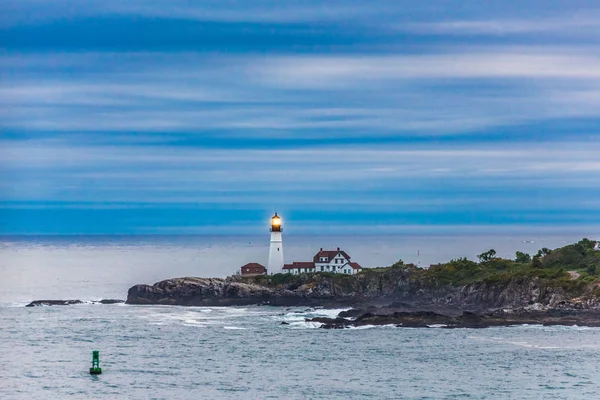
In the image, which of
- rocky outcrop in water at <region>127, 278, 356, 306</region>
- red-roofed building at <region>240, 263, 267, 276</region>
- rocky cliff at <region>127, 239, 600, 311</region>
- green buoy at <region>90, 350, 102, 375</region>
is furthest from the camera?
red-roofed building at <region>240, 263, 267, 276</region>

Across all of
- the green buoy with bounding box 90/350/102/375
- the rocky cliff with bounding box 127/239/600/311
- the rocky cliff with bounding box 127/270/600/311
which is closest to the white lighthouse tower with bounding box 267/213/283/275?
the rocky cliff with bounding box 127/239/600/311

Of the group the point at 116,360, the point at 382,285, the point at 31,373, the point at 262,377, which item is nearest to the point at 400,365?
the point at 262,377

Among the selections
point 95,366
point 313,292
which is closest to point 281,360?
point 95,366

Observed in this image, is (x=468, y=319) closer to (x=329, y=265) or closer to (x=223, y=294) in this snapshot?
(x=223, y=294)

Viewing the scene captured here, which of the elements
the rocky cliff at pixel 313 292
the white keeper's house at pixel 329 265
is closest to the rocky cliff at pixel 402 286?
the rocky cliff at pixel 313 292

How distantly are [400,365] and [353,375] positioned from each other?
4862 mm

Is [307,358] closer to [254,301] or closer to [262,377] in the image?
[262,377]

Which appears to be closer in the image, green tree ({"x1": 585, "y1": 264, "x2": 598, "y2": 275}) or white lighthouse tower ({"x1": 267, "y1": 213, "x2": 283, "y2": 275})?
green tree ({"x1": 585, "y1": 264, "x2": 598, "y2": 275})

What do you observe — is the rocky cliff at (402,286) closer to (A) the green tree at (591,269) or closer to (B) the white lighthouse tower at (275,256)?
(A) the green tree at (591,269)

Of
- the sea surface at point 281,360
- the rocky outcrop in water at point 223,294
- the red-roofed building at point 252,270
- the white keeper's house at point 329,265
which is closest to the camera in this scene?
the sea surface at point 281,360

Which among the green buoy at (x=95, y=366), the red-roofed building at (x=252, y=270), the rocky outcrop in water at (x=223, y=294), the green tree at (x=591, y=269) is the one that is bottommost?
the green buoy at (x=95, y=366)

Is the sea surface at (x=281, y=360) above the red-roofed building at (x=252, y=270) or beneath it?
beneath

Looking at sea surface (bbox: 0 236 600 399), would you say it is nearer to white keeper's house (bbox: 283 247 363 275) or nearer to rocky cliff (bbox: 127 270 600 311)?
rocky cliff (bbox: 127 270 600 311)

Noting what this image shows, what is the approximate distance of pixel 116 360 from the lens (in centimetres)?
7306
